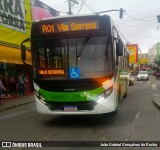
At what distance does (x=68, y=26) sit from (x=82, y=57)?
1.13 m

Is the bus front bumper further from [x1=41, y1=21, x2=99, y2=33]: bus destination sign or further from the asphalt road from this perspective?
[x1=41, y1=21, x2=99, y2=33]: bus destination sign

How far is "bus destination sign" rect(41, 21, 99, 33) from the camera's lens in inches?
423

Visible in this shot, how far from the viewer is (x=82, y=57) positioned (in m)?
10.5

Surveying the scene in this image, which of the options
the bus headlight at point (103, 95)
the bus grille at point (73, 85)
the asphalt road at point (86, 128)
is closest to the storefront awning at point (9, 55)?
the asphalt road at point (86, 128)

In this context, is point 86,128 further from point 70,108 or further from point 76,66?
point 76,66

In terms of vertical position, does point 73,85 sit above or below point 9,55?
below

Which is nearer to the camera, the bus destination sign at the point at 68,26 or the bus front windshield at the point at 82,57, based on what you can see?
the bus front windshield at the point at 82,57

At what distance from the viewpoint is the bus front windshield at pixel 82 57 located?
1045 centimetres

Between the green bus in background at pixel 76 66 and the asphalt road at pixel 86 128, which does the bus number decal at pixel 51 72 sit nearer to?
the green bus in background at pixel 76 66

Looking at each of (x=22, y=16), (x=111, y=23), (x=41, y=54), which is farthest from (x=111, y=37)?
(x=22, y=16)

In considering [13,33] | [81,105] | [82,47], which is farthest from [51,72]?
[13,33]

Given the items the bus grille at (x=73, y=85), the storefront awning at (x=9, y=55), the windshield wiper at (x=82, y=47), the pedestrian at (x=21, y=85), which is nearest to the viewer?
the bus grille at (x=73, y=85)

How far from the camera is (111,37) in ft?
35.0

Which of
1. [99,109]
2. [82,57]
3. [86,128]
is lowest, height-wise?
[86,128]
